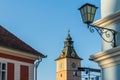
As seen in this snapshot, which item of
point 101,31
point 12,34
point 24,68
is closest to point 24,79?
point 24,68

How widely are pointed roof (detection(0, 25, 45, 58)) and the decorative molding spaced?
13.3 metres

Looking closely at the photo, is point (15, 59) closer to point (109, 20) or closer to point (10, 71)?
point (10, 71)

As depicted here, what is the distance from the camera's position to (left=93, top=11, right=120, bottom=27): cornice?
6.98m

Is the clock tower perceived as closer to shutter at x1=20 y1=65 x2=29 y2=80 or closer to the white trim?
the white trim

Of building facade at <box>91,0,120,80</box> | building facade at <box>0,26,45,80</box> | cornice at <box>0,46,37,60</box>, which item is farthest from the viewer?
building facade at <box>0,26,45,80</box>

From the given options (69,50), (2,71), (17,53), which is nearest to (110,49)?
(2,71)

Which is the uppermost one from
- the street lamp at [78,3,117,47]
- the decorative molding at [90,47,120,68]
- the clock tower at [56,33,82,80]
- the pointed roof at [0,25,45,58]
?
the clock tower at [56,33,82,80]

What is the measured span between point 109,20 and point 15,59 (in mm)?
14595

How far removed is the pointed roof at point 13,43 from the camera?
20.9 meters

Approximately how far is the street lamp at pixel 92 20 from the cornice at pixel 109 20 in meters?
0.11

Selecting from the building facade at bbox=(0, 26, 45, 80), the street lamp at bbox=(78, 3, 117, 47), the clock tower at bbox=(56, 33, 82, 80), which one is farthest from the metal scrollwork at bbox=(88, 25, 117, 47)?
the clock tower at bbox=(56, 33, 82, 80)

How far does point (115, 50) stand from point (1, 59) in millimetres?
14230

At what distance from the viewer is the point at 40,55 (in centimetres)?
2252

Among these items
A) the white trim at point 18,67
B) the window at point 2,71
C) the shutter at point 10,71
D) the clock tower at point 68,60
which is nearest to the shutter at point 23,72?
the white trim at point 18,67
